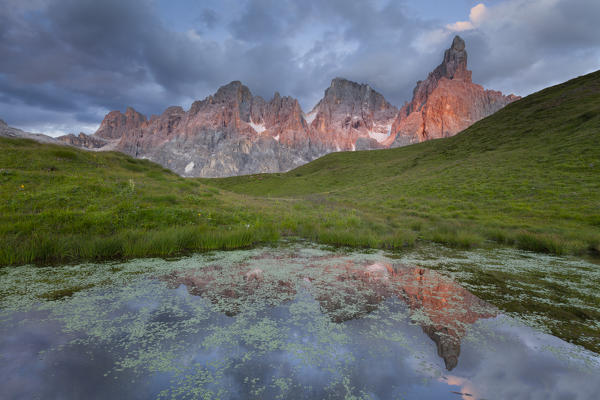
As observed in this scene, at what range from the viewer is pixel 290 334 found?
10.9ft

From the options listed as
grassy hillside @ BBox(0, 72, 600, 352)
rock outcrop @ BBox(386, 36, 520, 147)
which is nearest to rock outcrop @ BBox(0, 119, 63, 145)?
grassy hillside @ BBox(0, 72, 600, 352)

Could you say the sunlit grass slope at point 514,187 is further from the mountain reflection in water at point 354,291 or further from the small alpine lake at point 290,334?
the small alpine lake at point 290,334

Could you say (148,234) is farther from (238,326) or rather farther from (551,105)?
(551,105)

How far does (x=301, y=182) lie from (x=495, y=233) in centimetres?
4224

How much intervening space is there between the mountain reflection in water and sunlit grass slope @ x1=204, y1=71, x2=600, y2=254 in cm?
392

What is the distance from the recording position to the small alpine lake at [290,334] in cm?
243

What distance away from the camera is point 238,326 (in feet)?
11.3

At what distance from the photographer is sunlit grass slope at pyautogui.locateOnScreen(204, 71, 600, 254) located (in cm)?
1096

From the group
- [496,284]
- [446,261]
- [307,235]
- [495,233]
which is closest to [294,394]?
[496,284]

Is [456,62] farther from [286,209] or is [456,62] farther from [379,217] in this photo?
[286,209]

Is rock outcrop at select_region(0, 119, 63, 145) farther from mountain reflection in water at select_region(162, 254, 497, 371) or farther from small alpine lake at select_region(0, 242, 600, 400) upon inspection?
mountain reflection in water at select_region(162, 254, 497, 371)

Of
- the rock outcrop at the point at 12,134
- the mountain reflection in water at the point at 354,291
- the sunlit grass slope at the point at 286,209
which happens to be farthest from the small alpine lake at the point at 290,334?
the rock outcrop at the point at 12,134

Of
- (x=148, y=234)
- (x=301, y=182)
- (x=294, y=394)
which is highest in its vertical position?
(x=301, y=182)

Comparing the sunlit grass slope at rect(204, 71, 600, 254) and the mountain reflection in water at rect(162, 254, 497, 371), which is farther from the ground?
the sunlit grass slope at rect(204, 71, 600, 254)
